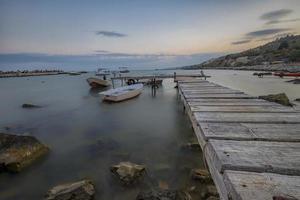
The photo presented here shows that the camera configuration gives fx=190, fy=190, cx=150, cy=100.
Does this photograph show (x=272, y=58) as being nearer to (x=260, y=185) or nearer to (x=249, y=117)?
(x=249, y=117)

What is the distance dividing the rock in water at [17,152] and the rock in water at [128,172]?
327 centimetres

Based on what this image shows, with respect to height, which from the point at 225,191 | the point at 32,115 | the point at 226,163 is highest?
the point at 226,163

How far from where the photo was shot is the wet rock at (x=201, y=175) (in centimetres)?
535

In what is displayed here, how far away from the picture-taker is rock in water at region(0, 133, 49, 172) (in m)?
6.35

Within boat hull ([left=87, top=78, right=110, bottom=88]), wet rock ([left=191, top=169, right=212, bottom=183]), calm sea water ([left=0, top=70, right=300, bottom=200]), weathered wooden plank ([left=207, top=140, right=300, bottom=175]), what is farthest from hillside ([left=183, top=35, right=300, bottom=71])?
weathered wooden plank ([left=207, top=140, right=300, bottom=175])

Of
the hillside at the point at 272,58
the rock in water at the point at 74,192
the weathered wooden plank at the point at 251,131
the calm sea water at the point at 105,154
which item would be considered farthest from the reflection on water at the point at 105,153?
the hillside at the point at 272,58

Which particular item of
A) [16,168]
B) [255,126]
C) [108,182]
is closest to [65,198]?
[108,182]

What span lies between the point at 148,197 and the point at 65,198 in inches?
80.0

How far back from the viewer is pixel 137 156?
289 inches

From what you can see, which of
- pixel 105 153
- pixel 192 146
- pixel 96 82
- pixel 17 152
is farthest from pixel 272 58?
pixel 17 152

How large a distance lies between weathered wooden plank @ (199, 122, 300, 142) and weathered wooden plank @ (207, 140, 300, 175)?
0.64ft

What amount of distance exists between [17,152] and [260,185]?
7676 mm

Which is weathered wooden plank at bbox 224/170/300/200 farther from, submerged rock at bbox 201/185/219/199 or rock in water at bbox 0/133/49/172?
rock in water at bbox 0/133/49/172

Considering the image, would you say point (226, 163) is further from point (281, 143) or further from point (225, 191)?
point (281, 143)
